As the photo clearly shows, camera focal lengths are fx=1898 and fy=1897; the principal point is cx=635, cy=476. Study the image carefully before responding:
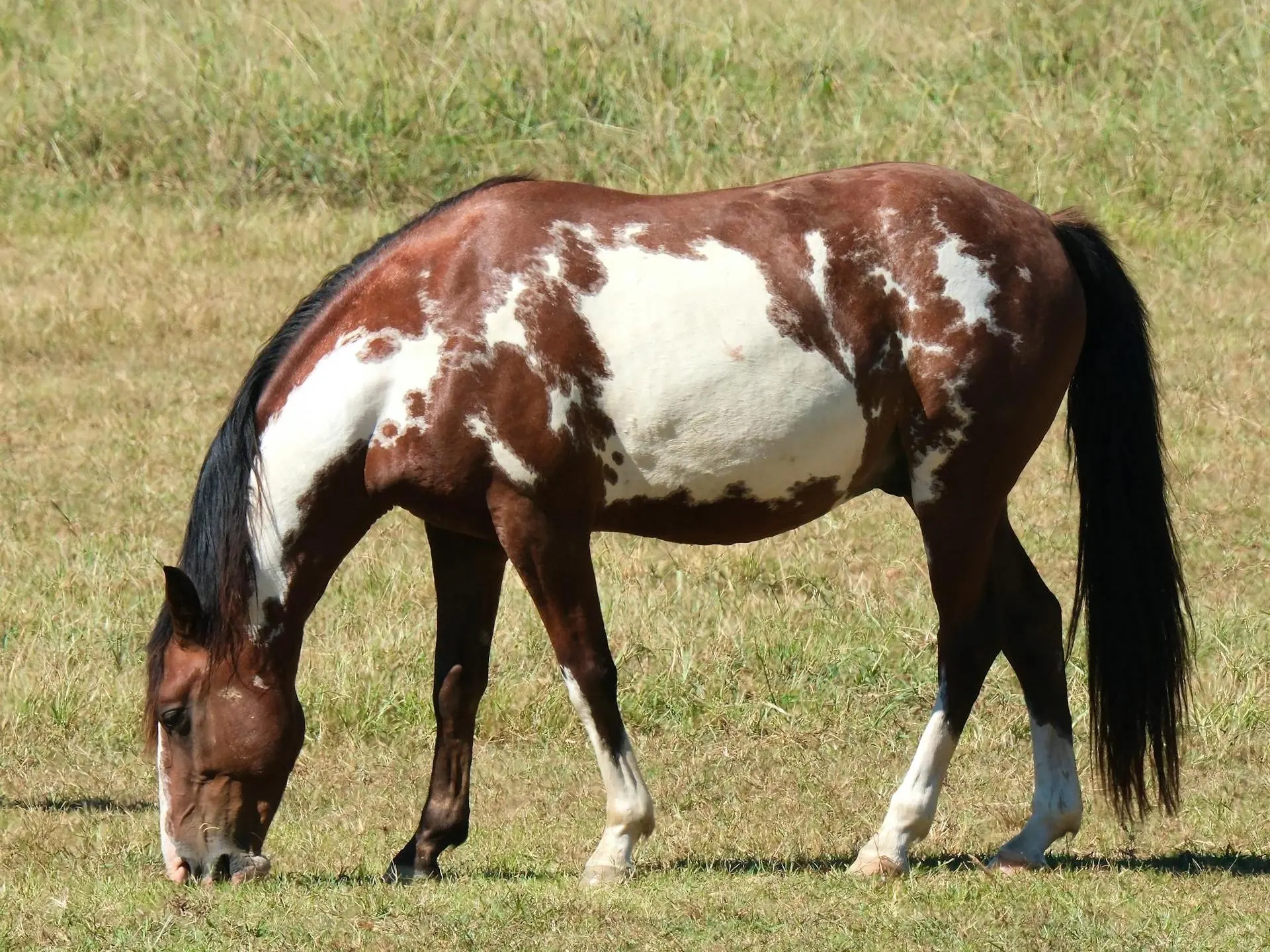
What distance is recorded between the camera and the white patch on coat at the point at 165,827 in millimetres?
4953

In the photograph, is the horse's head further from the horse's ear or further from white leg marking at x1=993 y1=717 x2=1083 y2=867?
white leg marking at x1=993 y1=717 x2=1083 y2=867

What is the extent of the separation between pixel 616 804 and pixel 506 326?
4.21ft

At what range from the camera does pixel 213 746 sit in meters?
4.96

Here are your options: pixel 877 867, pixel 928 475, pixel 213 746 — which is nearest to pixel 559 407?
pixel 928 475

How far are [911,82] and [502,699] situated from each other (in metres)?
8.05

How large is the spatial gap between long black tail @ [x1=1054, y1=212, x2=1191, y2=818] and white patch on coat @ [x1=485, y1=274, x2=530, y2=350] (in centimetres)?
161

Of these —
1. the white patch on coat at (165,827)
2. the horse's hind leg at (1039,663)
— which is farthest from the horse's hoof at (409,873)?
the horse's hind leg at (1039,663)

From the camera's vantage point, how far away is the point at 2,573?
8.02 m

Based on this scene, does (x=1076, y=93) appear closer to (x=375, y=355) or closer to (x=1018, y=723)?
(x=1018, y=723)

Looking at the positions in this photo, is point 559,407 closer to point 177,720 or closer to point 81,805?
point 177,720

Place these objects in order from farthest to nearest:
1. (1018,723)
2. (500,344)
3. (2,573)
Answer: (2,573) → (1018,723) → (500,344)

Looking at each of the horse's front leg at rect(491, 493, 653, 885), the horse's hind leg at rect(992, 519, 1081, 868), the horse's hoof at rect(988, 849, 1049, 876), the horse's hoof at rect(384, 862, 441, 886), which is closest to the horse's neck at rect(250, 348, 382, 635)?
the horse's front leg at rect(491, 493, 653, 885)

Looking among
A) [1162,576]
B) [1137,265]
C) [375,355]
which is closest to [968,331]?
[1162,576]

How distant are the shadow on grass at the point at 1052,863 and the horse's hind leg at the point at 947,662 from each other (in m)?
0.16
